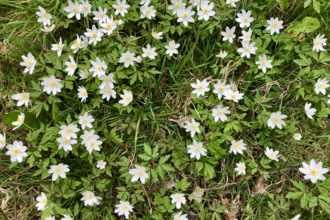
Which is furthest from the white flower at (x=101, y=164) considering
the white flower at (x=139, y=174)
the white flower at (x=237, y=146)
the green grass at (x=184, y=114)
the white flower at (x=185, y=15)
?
the white flower at (x=185, y=15)

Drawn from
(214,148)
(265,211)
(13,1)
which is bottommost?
(265,211)

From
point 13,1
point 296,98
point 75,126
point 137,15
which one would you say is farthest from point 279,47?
point 13,1

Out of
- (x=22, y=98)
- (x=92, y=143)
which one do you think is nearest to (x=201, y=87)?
(x=92, y=143)

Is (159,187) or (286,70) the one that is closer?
(159,187)

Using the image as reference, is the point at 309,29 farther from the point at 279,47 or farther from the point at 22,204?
the point at 22,204

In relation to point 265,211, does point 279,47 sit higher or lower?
higher

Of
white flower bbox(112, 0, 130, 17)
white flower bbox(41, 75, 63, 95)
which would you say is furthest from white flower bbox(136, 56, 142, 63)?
white flower bbox(41, 75, 63, 95)
